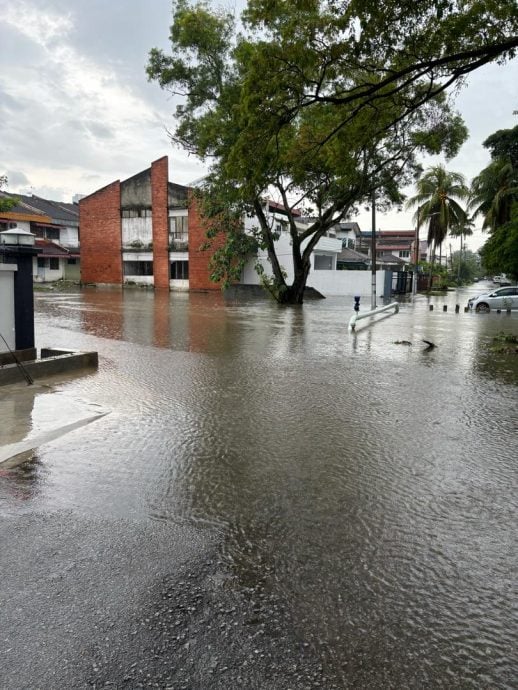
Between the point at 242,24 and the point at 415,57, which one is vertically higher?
the point at 242,24

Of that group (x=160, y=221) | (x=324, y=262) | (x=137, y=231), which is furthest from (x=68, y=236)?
(x=324, y=262)

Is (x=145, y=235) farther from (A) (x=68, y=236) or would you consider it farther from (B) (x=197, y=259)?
→ (A) (x=68, y=236)

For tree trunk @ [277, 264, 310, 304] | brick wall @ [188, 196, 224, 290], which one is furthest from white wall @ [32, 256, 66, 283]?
tree trunk @ [277, 264, 310, 304]

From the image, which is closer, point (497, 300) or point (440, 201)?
point (497, 300)

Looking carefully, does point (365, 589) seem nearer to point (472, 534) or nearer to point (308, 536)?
point (308, 536)

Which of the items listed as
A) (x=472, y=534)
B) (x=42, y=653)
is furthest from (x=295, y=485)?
(x=42, y=653)

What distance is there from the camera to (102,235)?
A: 142 feet

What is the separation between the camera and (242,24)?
2284 centimetres

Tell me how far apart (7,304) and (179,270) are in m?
33.2

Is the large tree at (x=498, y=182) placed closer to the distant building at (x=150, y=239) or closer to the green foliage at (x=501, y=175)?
the green foliage at (x=501, y=175)

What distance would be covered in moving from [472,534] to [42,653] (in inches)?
107

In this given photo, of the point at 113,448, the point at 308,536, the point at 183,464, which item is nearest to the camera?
the point at 308,536

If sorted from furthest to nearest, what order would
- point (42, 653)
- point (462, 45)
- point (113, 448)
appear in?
point (462, 45) → point (113, 448) → point (42, 653)

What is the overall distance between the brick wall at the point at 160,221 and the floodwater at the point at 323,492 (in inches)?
1283
